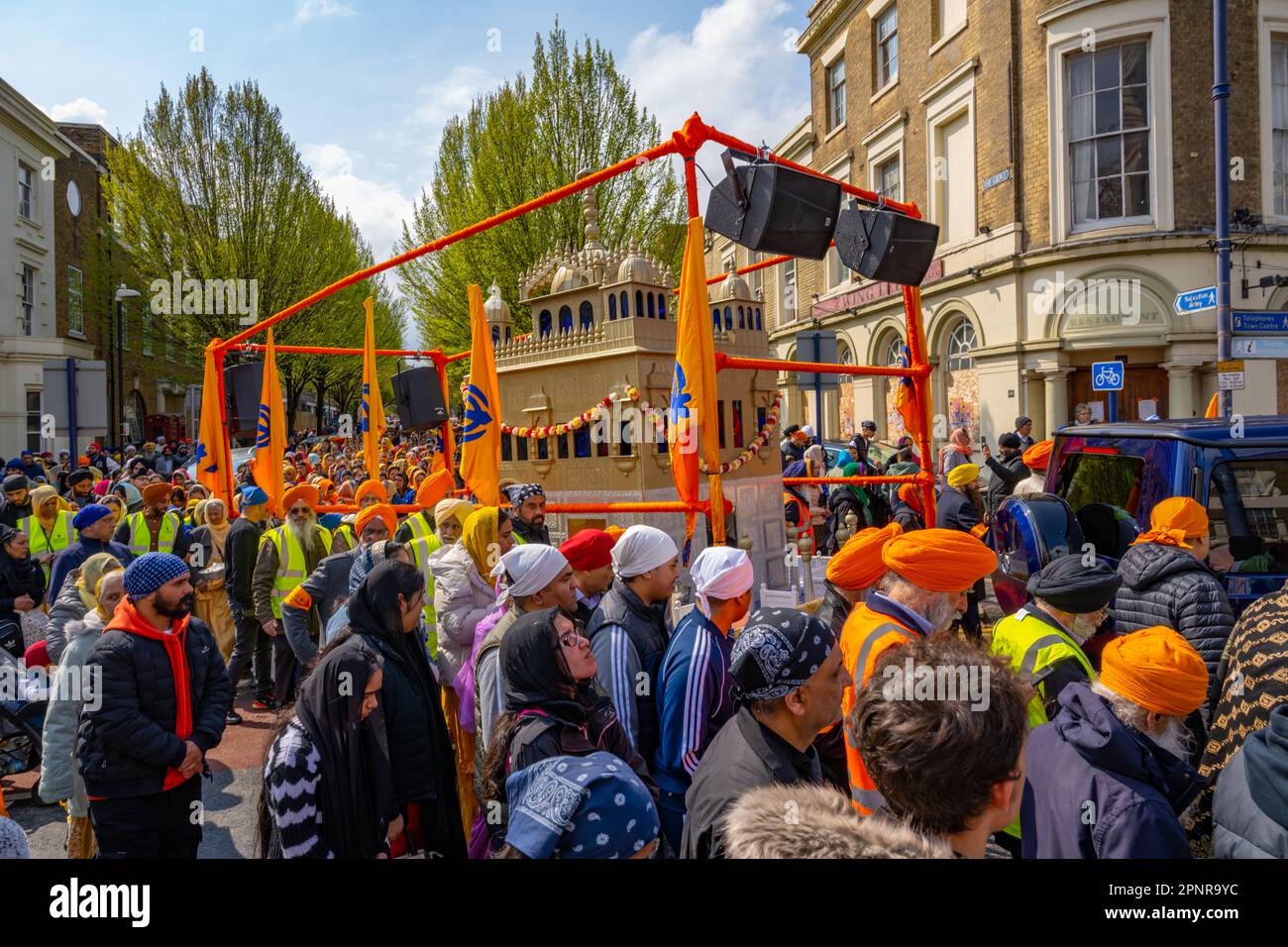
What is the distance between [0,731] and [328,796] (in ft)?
14.3

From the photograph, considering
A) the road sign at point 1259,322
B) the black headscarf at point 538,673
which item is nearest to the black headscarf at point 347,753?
the black headscarf at point 538,673

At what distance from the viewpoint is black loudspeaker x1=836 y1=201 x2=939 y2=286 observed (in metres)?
6.91

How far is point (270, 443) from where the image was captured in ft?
29.9

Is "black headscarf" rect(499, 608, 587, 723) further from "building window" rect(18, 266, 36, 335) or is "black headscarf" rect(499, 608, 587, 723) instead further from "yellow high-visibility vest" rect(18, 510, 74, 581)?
"building window" rect(18, 266, 36, 335)

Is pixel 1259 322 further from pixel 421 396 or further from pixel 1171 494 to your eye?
pixel 421 396

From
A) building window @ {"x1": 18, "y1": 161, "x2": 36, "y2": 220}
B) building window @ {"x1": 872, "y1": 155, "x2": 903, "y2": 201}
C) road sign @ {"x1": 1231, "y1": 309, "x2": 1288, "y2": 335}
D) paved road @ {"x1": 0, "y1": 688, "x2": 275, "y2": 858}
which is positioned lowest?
paved road @ {"x1": 0, "y1": 688, "x2": 275, "y2": 858}

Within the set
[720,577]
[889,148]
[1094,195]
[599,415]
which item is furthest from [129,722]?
[889,148]

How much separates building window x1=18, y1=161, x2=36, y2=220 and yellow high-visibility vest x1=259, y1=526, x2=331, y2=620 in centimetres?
2771

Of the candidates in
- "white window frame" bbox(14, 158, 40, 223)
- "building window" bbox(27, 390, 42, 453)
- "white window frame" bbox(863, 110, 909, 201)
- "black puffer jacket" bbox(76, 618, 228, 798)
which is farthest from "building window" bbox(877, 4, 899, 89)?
"building window" bbox(27, 390, 42, 453)

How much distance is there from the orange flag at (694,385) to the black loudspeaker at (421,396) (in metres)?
6.63

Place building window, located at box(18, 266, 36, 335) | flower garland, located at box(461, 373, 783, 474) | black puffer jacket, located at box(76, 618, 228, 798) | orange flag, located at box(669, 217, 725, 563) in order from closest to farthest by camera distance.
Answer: black puffer jacket, located at box(76, 618, 228, 798), orange flag, located at box(669, 217, 725, 563), flower garland, located at box(461, 373, 783, 474), building window, located at box(18, 266, 36, 335)

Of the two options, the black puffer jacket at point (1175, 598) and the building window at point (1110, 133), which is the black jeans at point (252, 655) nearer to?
the black puffer jacket at point (1175, 598)

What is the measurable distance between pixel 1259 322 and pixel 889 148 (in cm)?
1382
